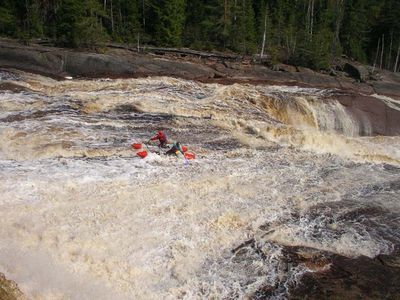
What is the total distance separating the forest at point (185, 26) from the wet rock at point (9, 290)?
19698mm

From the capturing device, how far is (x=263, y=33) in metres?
35.1

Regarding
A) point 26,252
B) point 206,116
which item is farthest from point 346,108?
point 26,252

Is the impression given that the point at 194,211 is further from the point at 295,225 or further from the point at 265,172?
the point at 265,172

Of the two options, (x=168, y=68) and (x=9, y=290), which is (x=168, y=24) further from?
(x=9, y=290)

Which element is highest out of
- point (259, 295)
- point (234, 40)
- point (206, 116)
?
point (234, 40)

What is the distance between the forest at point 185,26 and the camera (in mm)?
25156

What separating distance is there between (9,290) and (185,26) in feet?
106

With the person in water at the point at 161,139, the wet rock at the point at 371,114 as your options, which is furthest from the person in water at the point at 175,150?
the wet rock at the point at 371,114

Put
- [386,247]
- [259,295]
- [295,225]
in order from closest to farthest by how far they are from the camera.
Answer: [259,295] → [386,247] → [295,225]

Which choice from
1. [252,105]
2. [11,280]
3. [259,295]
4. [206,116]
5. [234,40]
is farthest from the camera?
[234,40]

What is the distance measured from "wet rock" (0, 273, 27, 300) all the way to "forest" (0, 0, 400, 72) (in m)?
19.7

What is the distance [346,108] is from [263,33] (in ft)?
58.7

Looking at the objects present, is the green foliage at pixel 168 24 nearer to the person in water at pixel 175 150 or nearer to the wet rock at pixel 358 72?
the wet rock at pixel 358 72

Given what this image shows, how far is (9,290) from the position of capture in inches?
238
